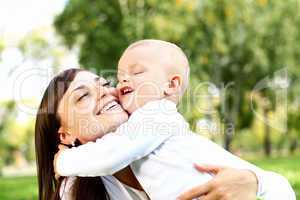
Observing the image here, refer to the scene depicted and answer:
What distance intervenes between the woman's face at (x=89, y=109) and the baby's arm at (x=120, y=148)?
0.45 feet

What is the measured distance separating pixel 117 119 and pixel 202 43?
806 inches

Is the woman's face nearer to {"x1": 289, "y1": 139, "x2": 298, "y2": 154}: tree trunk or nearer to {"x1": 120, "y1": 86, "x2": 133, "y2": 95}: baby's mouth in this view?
{"x1": 120, "y1": 86, "x2": 133, "y2": 95}: baby's mouth

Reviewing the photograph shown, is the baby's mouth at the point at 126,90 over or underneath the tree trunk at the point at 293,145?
over

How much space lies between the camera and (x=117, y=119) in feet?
7.69

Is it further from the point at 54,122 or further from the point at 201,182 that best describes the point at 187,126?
the point at 54,122

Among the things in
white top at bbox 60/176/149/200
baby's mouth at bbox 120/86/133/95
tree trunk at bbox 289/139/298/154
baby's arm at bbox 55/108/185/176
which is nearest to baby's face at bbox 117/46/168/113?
baby's mouth at bbox 120/86/133/95

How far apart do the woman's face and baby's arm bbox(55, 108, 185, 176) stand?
138mm

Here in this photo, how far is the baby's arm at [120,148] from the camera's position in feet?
7.06

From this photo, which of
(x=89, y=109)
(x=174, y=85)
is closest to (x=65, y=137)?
(x=89, y=109)

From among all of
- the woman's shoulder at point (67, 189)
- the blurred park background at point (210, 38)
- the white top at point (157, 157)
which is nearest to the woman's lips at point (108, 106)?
the white top at point (157, 157)

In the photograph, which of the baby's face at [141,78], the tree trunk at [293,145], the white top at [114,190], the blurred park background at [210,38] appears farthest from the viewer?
the tree trunk at [293,145]

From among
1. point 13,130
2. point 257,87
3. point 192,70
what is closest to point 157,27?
point 192,70

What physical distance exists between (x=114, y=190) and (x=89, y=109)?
41 centimetres

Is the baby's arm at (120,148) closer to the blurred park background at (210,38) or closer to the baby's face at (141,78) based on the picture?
the baby's face at (141,78)
